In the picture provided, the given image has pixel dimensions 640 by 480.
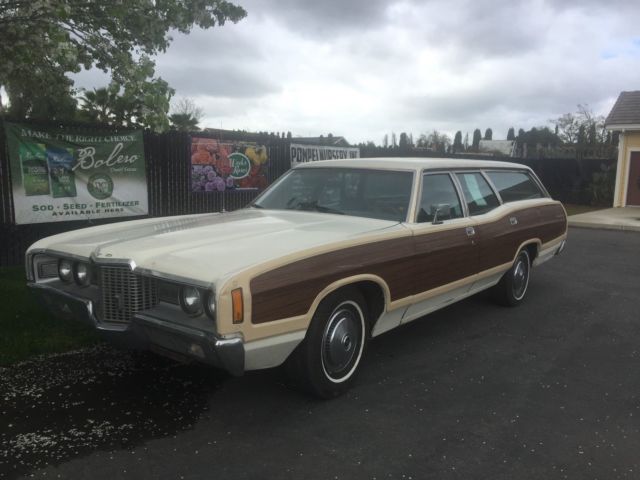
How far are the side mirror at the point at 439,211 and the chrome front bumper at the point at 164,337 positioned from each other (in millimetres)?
2114

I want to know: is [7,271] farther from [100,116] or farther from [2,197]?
[100,116]

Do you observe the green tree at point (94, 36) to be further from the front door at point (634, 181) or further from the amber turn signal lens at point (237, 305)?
the front door at point (634, 181)

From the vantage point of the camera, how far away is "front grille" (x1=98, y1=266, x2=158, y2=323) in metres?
3.29

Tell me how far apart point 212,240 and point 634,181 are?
19214 millimetres

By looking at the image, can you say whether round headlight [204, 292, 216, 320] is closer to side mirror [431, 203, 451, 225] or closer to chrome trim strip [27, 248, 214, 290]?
chrome trim strip [27, 248, 214, 290]

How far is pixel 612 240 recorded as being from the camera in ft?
38.4

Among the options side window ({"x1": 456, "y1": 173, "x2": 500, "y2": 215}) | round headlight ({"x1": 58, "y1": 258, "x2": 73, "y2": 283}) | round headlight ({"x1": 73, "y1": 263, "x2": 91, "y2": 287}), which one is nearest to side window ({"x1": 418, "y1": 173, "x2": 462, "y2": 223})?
side window ({"x1": 456, "y1": 173, "x2": 500, "y2": 215})

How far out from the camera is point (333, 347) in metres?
3.60

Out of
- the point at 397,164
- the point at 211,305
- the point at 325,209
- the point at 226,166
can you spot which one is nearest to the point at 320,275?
the point at 211,305

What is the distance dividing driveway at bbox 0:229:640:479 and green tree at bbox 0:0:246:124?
3392 millimetres

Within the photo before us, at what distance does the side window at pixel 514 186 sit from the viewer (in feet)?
19.1

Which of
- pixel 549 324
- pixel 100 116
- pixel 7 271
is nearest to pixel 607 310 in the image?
pixel 549 324

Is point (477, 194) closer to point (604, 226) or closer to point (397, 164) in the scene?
point (397, 164)

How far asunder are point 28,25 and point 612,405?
258 inches
